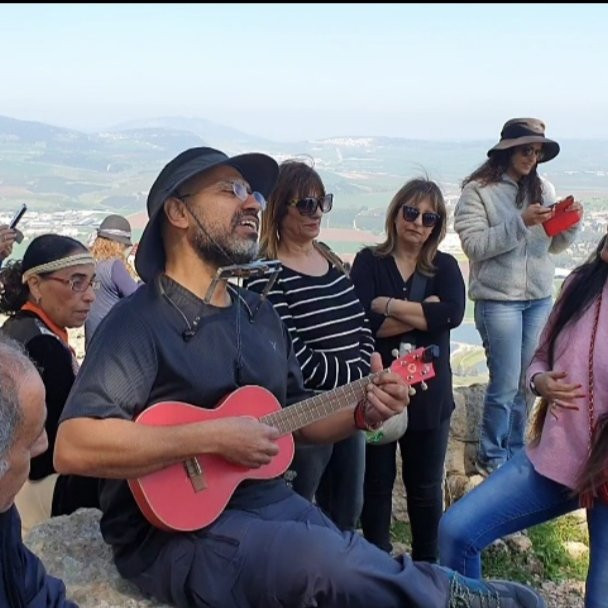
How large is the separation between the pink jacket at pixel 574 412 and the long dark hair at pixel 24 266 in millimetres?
2428

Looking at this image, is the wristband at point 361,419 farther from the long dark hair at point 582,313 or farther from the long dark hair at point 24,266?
the long dark hair at point 24,266

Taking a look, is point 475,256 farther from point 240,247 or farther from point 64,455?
point 64,455

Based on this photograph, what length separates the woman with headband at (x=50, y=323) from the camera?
317cm

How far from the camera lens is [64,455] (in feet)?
7.41

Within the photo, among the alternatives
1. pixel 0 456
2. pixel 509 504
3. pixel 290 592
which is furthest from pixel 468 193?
pixel 0 456

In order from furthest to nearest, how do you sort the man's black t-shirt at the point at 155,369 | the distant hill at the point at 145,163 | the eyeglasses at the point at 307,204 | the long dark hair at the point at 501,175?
the distant hill at the point at 145,163 → the long dark hair at the point at 501,175 → the eyeglasses at the point at 307,204 → the man's black t-shirt at the point at 155,369

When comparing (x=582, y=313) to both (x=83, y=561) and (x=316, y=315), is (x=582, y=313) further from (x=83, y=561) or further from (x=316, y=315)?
(x=83, y=561)

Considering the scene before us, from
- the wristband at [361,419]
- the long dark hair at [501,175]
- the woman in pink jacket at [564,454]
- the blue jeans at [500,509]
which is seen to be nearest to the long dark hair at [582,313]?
the woman in pink jacket at [564,454]

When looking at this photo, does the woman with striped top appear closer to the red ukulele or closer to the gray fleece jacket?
the red ukulele

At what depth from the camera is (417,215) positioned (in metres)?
3.96

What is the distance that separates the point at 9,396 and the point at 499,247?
11.7 feet

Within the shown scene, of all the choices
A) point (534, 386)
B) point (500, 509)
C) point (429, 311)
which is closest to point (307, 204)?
point (429, 311)

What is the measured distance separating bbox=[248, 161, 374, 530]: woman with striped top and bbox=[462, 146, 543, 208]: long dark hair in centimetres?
151

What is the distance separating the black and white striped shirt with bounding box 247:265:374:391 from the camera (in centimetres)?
347
